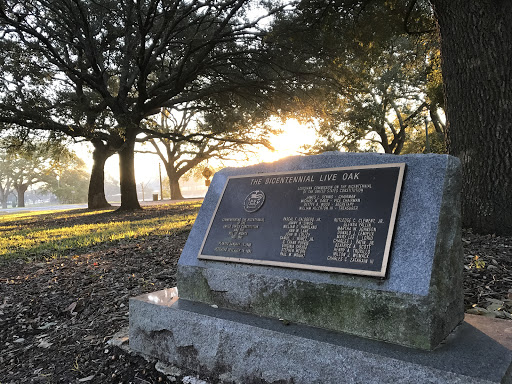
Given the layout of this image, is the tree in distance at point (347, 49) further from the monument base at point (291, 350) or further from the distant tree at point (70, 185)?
the distant tree at point (70, 185)

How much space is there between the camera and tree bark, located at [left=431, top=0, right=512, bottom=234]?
507cm

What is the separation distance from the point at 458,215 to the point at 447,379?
1073mm

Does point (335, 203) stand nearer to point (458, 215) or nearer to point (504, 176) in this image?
point (458, 215)

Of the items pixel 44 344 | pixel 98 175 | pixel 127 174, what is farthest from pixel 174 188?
pixel 44 344

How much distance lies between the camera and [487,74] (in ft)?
16.9

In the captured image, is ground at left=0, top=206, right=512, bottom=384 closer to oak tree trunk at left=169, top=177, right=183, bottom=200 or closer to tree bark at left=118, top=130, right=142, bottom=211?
tree bark at left=118, top=130, right=142, bottom=211

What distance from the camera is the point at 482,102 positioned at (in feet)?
17.1

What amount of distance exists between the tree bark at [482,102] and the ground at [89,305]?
0.43 metres

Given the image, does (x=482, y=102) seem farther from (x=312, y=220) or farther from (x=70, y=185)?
(x=70, y=185)

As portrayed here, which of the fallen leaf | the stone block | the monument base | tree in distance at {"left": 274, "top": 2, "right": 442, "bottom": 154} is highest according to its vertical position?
tree in distance at {"left": 274, "top": 2, "right": 442, "bottom": 154}

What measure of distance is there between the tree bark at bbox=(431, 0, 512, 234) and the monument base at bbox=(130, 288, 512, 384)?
10.3 ft

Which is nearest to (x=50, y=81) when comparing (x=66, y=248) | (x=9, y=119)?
(x=9, y=119)

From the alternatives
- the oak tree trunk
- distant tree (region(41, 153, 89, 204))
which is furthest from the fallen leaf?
distant tree (region(41, 153, 89, 204))

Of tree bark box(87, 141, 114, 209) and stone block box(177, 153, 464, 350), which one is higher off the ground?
tree bark box(87, 141, 114, 209)
